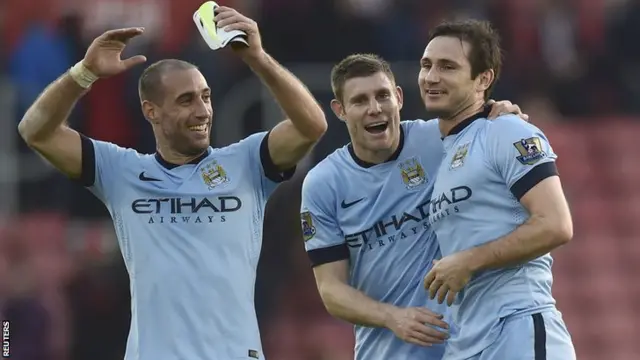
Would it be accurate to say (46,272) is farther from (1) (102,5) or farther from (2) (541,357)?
(2) (541,357)

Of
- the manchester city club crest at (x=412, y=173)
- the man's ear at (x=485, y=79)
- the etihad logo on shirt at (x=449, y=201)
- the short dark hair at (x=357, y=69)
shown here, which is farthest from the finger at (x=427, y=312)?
the short dark hair at (x=357, y=69)

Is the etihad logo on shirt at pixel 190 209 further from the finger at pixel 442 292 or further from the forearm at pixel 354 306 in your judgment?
the finger at pixel 442 292

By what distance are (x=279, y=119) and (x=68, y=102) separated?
6234 mm

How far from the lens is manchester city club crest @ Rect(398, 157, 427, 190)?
7367 mm

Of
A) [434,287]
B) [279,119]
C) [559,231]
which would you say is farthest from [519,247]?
[279,119]

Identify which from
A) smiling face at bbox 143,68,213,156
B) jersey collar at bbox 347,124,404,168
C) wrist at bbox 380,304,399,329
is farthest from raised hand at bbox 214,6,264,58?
wrist at bbox 380,304,399,329

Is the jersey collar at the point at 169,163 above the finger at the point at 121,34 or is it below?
below

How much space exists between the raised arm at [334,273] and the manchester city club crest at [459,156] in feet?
2.42

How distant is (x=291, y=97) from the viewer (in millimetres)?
7043

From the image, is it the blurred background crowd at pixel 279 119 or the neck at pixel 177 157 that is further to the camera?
the blurred background crowd at pixel 279 119

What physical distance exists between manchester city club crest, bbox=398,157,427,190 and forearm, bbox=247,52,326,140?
0.53 meters

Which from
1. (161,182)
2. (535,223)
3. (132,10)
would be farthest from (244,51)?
(132,10)

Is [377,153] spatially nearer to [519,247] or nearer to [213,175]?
[213,175]

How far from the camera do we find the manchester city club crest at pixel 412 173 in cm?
737
